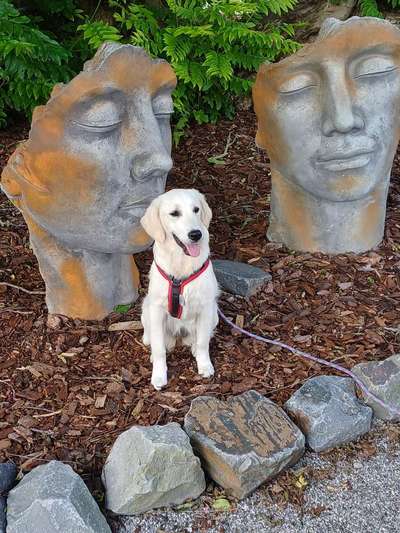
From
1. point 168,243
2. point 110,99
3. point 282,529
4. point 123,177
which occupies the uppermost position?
point 110,99

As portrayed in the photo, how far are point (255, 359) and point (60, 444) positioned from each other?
1.15 metres

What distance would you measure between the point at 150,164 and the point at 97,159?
26cm

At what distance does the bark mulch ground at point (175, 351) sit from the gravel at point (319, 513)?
0.12 m

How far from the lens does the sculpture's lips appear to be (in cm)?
396

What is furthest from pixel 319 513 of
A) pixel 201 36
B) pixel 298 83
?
Result: pixel 201 36

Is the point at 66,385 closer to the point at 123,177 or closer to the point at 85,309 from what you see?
the point at 85,309

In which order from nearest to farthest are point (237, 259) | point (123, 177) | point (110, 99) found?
point (110, 99) < point (123, 177) < point (237, 259)

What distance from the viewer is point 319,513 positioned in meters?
2.88

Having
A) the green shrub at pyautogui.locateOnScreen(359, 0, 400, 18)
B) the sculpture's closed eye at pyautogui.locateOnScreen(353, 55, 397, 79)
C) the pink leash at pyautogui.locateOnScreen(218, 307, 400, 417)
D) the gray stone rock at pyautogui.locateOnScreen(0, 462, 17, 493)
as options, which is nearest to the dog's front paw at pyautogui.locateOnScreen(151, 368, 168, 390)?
the pink leash at pyautogui.locateOnScreen(218, 307, 400, 417)

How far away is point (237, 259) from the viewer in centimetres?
464

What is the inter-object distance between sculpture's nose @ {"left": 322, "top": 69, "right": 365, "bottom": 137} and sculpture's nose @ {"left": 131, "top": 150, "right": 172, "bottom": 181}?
1.07m

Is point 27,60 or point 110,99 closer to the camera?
point 110,99

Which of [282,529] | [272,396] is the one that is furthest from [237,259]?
[282,529]

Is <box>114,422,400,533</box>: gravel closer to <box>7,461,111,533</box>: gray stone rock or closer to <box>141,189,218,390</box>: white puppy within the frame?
<box>7,461,111,533</box>: gray stone rock
